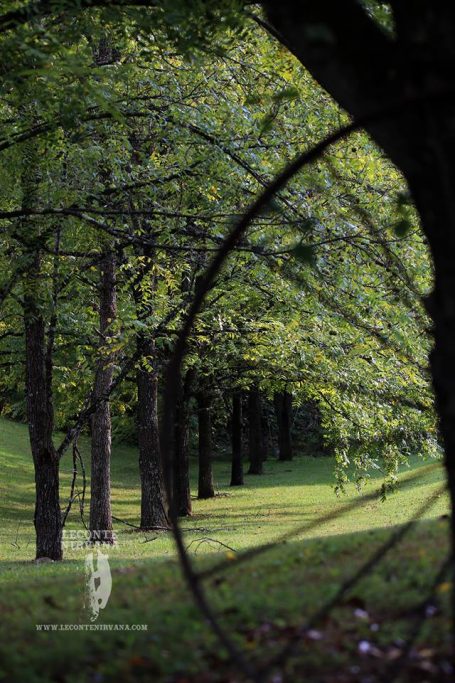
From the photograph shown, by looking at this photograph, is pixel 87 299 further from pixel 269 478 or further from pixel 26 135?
pixel 269 478

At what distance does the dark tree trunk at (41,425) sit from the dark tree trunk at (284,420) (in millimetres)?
24876

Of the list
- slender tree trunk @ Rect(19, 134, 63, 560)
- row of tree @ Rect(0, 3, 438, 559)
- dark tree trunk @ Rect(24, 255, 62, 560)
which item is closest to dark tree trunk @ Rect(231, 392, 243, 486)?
row of tree @ Rect(0, 3, 438, 559)

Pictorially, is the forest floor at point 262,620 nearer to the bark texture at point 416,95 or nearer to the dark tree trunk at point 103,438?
the bark texture at point 416,95

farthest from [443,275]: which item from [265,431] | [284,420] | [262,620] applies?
[265,431]

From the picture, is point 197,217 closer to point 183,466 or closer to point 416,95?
point 416,95

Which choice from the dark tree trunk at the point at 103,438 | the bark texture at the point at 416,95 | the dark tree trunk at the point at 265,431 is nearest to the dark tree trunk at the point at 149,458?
the dark tree trunk at the point at 103,438

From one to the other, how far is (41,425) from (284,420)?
27655 millimetres

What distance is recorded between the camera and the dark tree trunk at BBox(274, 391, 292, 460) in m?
36.5

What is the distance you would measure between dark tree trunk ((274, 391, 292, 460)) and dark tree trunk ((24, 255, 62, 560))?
24.9 meters

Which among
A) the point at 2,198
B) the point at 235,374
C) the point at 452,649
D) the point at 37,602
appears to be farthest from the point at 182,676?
the point at 235,374

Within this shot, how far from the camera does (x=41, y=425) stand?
1059 cm

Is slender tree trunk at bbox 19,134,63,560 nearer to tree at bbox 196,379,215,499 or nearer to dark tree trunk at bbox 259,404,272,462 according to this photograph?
tree at bbox 196,379,215,499

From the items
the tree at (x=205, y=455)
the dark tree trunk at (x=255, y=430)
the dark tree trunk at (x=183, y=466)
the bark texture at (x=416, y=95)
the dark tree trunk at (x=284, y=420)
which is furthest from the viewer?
the dark tree trunk at (x=284, y=420)

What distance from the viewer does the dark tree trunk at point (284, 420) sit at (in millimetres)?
36531
